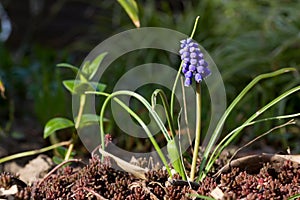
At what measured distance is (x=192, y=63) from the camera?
122 centimetres

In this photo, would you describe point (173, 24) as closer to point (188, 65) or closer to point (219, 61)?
point (219, 61)

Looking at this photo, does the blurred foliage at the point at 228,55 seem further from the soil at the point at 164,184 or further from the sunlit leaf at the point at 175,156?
the sunlit leaf at the point at 175,156

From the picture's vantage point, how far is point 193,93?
270 cm

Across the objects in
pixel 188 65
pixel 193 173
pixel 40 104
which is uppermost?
pixel 188 65

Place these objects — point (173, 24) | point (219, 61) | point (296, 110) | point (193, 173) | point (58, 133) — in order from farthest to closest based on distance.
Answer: point (173, 24), point (219, 61), point (296, 110), point (58, 133), point (193, 173)

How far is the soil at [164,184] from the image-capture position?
3.98 feet

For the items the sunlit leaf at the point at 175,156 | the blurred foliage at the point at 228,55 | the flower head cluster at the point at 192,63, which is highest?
the flower head cluster at the point at 192,63

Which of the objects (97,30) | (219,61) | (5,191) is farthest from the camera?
(97,30)

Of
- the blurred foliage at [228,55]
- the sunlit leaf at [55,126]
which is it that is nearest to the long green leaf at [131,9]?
the sunlit leaf at [55,126]

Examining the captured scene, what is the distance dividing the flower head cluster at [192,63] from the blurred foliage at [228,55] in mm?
1388

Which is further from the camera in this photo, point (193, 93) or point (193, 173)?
point (193, 93)

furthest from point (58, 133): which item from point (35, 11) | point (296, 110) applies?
point (35, 11)

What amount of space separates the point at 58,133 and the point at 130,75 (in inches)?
30.2

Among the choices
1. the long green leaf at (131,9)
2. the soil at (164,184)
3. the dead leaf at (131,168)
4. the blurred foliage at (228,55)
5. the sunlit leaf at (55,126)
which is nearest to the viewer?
the soil at (164,184)
